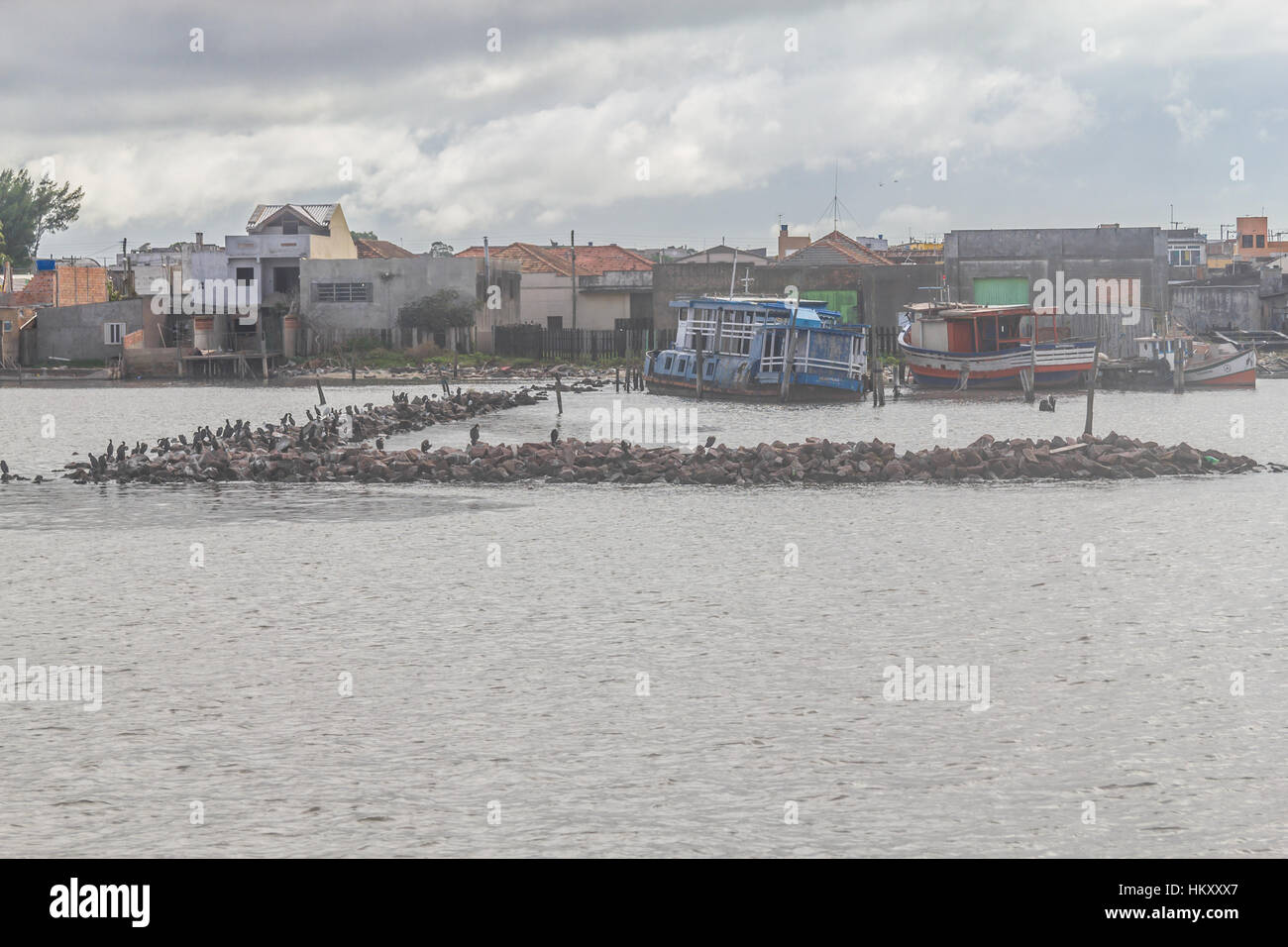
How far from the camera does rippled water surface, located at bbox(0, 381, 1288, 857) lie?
7551 millimetres

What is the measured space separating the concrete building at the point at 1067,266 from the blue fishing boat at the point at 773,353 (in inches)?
656

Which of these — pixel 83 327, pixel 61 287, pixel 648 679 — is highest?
pixel 61 287

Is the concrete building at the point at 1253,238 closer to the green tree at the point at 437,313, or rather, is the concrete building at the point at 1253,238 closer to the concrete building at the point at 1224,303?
the concrete building at the point at 1224,303

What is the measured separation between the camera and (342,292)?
78.8 metres

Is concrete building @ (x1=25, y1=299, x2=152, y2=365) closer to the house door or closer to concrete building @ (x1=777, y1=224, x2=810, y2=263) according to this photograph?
the house door

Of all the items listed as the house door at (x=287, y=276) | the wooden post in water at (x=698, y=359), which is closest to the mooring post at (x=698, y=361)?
the wooden post in water at (x=698, y=359)

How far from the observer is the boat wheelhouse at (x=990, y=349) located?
56750mm

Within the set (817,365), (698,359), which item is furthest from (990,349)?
(698,359)

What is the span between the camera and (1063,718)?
959 cm

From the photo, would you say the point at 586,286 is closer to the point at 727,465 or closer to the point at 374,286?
the point at 374,286

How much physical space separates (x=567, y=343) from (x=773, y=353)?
92.5 ft
